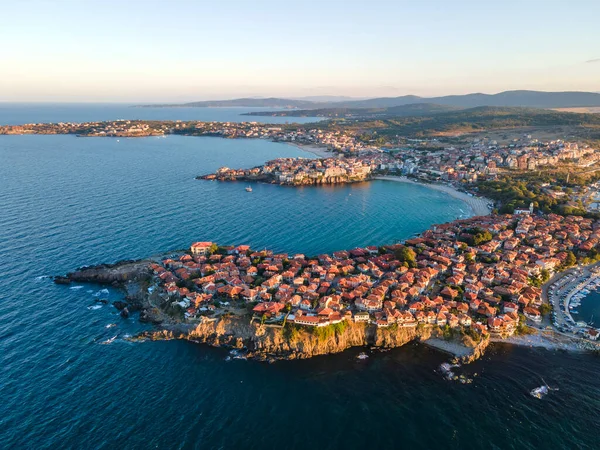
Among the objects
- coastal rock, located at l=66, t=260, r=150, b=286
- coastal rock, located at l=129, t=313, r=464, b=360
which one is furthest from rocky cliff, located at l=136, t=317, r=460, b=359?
coastal rock, located at l=66, t=260, r=150, b=286

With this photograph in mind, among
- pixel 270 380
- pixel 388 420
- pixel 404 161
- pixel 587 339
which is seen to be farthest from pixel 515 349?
pixel 404 161

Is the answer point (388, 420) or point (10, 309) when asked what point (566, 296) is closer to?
point (388, 420)

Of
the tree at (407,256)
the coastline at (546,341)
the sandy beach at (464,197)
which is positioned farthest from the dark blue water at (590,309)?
the sandy beach at (464,197)

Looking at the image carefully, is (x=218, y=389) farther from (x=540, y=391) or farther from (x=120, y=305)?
(x=540, y=391)

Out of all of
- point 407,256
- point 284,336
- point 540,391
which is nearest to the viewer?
point 540,391

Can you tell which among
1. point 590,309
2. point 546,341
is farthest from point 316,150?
point 546,341

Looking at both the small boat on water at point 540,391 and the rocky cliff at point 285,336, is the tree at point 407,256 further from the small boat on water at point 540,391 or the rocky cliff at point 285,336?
the small boat on water at point 540,391
